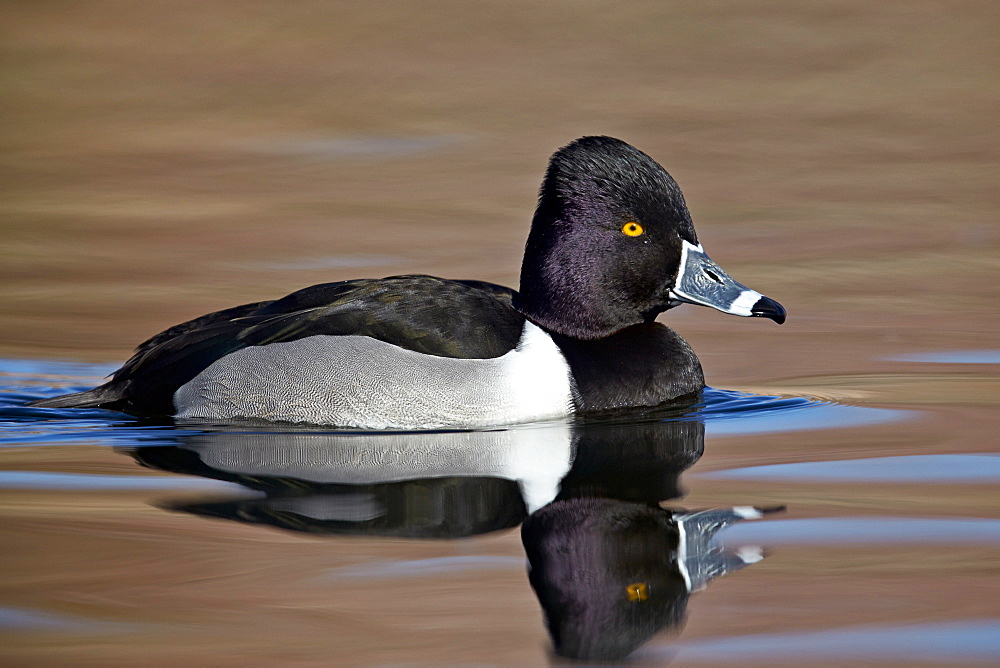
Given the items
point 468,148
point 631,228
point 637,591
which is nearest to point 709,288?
point 631,228

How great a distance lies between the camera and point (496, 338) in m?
6.17

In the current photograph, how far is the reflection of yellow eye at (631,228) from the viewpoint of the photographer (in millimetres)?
6594

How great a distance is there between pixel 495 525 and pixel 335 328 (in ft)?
6.58

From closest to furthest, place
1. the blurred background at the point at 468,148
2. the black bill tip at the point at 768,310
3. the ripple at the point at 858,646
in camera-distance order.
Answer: the ripple at the point at 858,646 → the black bill tip at the point at 768,310 → the blurred background at the point at 468,148

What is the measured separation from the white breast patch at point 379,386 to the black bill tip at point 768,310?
103 cm

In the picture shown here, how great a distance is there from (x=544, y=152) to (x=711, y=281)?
6.77m

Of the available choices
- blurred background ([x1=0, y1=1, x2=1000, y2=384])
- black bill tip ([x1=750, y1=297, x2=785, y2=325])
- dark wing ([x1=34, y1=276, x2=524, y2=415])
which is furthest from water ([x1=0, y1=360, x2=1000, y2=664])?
blurred background ([x1=0, y1=1, x2=1000, y2=384])

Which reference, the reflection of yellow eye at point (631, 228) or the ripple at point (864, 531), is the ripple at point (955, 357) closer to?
the reflection of yellow eye at point (631, 228)

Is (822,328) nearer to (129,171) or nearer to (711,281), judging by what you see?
(711,281)

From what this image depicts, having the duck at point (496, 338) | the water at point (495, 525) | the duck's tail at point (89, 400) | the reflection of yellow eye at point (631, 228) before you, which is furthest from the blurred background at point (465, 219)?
the reflection of yellow eye at point (631, 228)

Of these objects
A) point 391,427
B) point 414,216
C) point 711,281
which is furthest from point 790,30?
point 391,427

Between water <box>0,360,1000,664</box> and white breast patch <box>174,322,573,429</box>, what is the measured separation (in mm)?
113

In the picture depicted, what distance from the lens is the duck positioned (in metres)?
6.12

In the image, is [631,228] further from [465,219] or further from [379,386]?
[465,219]
